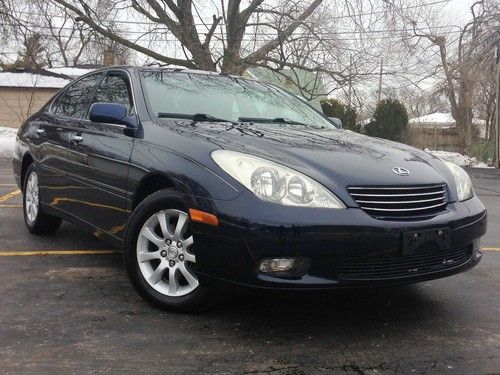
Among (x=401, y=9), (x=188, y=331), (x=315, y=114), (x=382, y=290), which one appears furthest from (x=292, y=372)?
(x=401, y=9)

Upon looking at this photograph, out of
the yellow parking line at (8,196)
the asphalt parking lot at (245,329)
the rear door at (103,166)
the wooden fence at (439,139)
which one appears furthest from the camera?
the wooden fence at (439,139)

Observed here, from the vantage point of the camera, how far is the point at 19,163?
19.5 feet

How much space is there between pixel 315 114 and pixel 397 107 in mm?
20386

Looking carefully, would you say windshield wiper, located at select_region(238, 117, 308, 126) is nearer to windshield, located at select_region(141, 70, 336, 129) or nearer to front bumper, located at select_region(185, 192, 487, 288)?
windshield, located at select_region(141, 70, 336, 129)

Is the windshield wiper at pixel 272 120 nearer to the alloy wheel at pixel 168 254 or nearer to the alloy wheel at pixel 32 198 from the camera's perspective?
the alloy wheel at pixel 168 254

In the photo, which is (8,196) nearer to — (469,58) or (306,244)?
(306,244)

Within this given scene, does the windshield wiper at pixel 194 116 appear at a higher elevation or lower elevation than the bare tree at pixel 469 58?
lower

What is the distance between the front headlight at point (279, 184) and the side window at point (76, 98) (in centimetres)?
221

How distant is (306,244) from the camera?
2939 millimetres

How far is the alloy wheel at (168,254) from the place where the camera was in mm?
3365

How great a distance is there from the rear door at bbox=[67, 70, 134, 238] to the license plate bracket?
1779 millimetres

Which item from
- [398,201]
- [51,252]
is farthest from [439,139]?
[398,201]

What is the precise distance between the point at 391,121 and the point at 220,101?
20.9 meters

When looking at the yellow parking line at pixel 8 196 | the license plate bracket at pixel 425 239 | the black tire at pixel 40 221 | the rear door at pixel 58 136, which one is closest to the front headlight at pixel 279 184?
the license plate bracket at pixel 425 239
